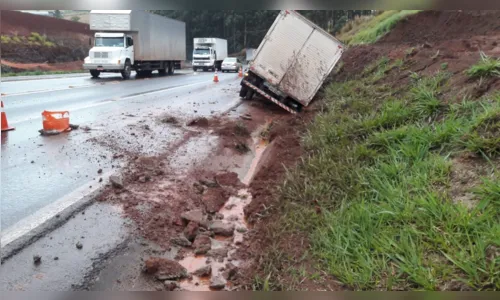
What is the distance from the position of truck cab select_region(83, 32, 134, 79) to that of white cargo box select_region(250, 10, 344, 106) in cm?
1496

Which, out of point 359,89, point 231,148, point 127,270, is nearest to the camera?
point 127,270

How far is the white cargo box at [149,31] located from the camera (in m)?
24.6

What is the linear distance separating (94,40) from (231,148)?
1972 cm

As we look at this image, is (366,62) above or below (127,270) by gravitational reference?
above

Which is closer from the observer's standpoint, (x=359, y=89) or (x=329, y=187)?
(x=329, y=187)

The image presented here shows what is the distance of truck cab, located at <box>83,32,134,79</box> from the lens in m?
24.6

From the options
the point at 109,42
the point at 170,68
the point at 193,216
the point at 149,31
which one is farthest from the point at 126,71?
the point at 193,216

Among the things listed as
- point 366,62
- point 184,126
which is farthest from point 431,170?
point 366,62

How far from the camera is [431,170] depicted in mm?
4113

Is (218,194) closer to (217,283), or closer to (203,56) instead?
(217,283)

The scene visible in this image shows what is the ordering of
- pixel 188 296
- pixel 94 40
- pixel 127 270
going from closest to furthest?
pixel 188 296
pixel 127 270
pixel 94 40

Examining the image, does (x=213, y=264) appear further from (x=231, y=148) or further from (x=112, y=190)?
(x=231, y=148)

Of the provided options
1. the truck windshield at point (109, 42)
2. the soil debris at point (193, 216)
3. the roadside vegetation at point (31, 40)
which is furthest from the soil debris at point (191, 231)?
the roadside vegetation at point (31, 40)

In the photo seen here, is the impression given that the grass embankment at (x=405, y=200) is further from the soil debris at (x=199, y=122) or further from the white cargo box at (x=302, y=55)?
the white cargo box at (x=302, y=55)
